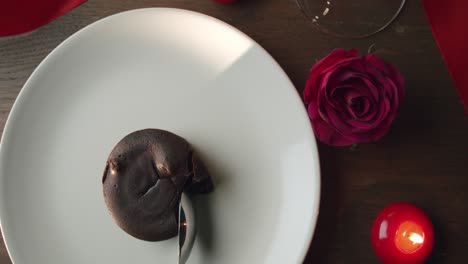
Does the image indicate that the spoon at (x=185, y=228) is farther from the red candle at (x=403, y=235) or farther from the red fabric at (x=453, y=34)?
the red fabric at (x=453, y=34)

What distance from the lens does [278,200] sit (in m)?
0.59

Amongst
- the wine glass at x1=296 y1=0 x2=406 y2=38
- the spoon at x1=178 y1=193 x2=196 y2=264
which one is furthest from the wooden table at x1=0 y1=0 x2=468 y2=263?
the spoon at x1=178 y1=193 x2=196 y2=264

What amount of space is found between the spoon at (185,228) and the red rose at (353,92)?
17 cm

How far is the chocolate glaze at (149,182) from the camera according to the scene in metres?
0.56

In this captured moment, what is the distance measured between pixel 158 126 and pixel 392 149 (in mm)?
271

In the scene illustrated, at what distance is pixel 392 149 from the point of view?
0.60 m

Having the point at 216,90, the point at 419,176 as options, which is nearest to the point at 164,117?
the point at 216,90

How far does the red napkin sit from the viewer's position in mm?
651

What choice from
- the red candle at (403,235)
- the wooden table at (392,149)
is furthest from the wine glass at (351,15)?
the red candle at (403,235)

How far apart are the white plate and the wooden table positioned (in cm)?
4

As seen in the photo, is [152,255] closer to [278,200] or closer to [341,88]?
[278,200]

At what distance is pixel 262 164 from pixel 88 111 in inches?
8.6

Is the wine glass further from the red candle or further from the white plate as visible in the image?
the red candle

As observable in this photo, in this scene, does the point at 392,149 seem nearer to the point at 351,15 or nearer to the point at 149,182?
the point at 351,15
